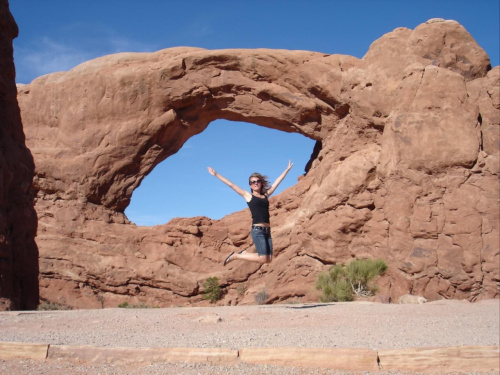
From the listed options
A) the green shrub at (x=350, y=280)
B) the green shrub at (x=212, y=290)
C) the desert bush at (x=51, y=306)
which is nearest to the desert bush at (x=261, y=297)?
the green shrub at (x=212, y=290)

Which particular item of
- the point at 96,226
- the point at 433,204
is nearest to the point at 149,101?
the point at 96,226

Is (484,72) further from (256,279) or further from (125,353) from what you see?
(125,353)

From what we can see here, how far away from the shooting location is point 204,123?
19781 mm

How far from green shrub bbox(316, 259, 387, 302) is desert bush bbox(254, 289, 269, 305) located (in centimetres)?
227

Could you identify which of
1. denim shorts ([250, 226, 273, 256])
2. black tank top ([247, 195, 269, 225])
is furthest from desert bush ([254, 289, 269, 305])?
black tank top ([247, 195, 269, 225])

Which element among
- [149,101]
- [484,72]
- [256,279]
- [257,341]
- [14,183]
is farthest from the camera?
[149,101]

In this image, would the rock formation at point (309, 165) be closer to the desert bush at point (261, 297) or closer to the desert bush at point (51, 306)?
the desert bush at point (261, 297)

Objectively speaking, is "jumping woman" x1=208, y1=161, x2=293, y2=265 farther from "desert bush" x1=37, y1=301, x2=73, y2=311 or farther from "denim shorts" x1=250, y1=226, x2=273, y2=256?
"desert bush" x1=37, y1=301, x2=73, y2=311

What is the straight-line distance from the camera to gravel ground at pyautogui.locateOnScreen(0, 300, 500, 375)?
13.1ft

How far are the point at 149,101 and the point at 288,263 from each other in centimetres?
753

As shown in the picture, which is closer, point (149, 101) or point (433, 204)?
point (433, 204)

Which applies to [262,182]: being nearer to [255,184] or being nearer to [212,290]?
[255,184]

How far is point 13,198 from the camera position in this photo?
10125 mm

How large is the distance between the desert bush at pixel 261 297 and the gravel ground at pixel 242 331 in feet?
28.1
